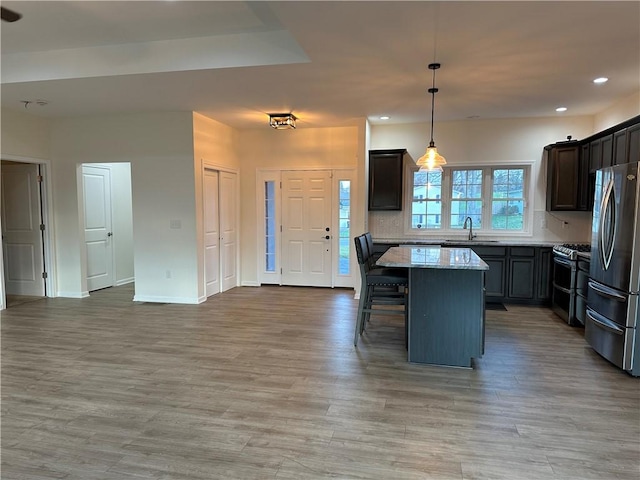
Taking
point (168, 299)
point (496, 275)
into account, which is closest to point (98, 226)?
point (168, 299)

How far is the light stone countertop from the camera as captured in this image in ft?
10.5

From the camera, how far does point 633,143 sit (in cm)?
401

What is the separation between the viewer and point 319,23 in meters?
2.76

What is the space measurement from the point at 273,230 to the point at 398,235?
2.10 m

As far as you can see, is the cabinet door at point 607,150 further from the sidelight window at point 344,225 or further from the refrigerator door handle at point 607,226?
the sidelight window at point 344,225

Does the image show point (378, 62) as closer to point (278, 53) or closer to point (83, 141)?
point (278, 53)

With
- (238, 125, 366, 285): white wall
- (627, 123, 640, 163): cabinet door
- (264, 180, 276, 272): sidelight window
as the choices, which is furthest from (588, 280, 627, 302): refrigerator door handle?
(264, 180, 276, 272): sidelight window

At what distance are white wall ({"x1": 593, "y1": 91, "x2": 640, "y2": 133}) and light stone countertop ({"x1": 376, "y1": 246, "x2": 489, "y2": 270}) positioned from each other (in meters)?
2.65

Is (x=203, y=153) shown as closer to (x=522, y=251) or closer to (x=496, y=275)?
(x=496, y=275)

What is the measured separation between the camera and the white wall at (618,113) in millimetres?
4512

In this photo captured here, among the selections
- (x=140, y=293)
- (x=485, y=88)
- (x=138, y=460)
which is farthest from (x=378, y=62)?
(x=140, y=293)

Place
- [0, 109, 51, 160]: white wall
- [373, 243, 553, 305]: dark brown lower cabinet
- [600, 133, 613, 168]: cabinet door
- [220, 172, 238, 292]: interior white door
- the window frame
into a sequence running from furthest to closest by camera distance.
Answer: [220, 172, 238, 292]: interior white door, the window frame, [373, 243, 553, 305]: dark brown lower cabinet, [0, 109, 51, 160]: white wall, [600, 133, 613, 168]: cabinet door

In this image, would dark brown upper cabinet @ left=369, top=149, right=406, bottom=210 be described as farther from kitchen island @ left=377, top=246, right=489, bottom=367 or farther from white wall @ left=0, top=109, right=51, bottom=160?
white wall @ left=0, top=109, right=51, bottom=160

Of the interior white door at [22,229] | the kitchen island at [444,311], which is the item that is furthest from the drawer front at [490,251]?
the interior white door at [22,229]
